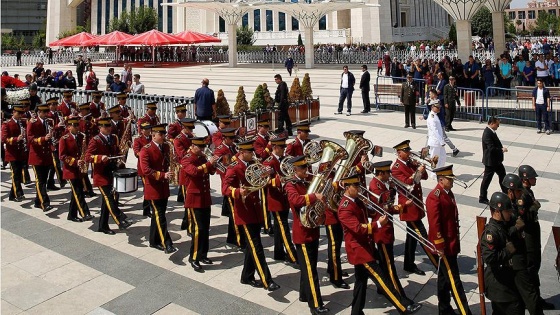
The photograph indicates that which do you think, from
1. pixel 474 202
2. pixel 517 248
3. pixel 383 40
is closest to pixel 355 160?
pixel 517 248

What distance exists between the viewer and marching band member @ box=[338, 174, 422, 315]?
5980mm

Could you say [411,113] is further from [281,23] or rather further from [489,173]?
[281,23]

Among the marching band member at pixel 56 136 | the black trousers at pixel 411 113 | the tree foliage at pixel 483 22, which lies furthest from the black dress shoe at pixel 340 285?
the tree foliage at pixel 483 22

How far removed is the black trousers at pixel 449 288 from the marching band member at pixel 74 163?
592 cm

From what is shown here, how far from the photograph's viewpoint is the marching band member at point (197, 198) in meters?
7.62

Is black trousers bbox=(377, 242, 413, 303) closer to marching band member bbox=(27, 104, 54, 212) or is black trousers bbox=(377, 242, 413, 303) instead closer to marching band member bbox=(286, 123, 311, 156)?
marching band member bbox=(286, 123, 311, 156)

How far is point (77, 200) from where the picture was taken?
9.55 meters

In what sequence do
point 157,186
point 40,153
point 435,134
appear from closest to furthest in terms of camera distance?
point 157,186 < point 40,153 < point 435,134

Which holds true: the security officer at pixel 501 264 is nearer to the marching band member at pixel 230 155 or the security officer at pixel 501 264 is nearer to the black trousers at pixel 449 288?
the black trousers at pixel 449 288

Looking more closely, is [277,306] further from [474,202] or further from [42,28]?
[42,28]

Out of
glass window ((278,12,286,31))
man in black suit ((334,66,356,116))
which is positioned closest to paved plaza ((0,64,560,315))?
man in black suit ((334,66,356,116))

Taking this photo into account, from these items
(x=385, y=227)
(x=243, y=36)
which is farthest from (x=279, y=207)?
(x=243, y=36)

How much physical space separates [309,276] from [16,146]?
7.07m

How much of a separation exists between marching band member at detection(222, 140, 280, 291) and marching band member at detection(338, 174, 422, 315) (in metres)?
1.33
